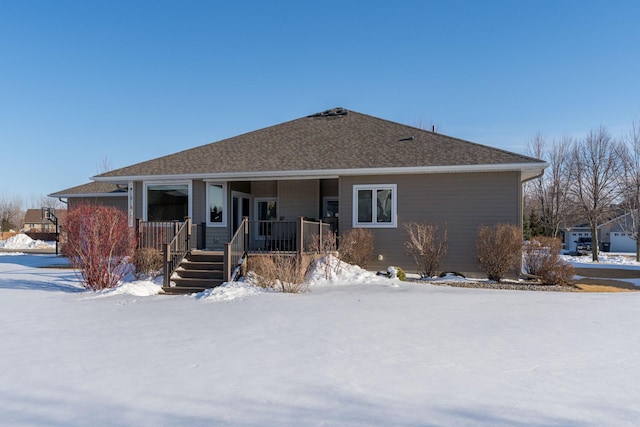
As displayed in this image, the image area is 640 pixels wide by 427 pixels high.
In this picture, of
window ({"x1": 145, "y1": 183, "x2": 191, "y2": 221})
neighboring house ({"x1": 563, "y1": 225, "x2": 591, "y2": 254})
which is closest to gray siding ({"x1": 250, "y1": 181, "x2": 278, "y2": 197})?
window ({"x1": 145, "y1": 183, "x2": 191, "y2": 221})

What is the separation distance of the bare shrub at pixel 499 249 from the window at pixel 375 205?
273 centimetres

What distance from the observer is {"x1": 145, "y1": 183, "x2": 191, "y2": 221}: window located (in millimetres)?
14922

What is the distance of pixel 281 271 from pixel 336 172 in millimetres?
4645

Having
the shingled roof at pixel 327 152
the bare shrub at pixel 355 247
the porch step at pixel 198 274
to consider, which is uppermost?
→ the shingled roof at pixel 327 152

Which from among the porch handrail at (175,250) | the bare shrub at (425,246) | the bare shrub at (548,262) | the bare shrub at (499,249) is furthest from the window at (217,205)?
the bare shrub at (548,262)

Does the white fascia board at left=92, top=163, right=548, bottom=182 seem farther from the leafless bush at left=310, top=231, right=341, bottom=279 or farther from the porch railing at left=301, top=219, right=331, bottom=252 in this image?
the leafless bush at left=310, top=231, right=341, bottom=279

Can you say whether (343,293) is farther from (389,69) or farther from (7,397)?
(389,69)

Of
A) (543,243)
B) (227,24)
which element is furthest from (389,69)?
(543,243)

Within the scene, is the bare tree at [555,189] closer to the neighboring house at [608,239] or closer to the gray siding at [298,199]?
the neighboring house at [608,239]

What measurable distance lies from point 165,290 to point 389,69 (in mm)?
14076

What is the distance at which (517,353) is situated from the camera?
16.2 feet

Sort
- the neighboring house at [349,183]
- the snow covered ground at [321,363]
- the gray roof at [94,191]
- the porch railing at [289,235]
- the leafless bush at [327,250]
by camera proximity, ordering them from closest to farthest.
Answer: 1. the snow covered ground at [321,363]
2. the porch railing at [289,235]
3. the leafless bush at [327,250]
4. the neighboring house at [349,183]
5. the gray roof at [94,191]

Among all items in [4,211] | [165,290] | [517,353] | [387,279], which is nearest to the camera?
[517,353]

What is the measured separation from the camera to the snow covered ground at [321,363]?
11.1 feet
